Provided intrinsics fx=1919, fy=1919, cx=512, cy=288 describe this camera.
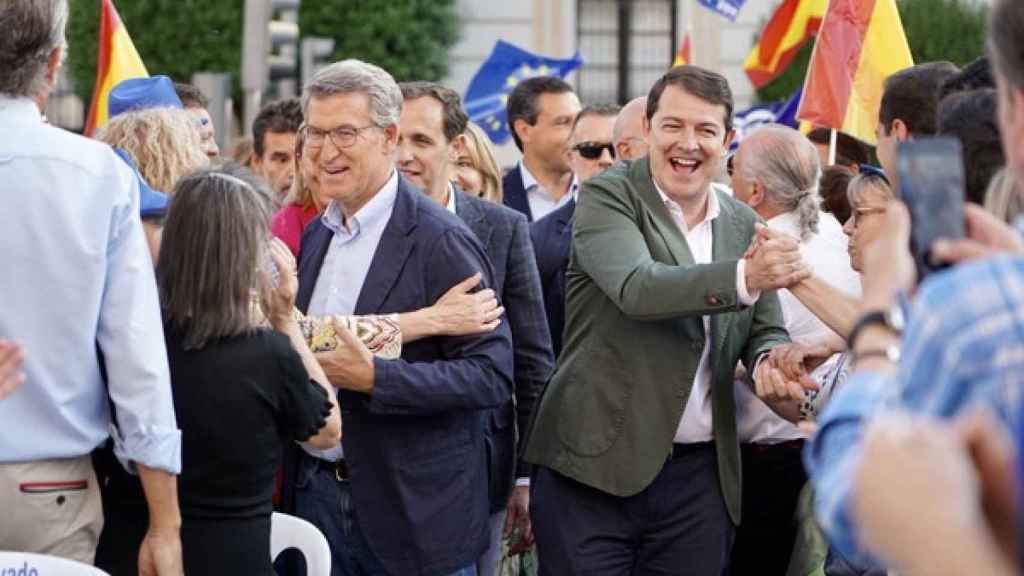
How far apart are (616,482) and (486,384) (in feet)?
1.78

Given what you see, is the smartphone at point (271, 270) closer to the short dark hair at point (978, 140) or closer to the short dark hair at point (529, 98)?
the short dark hair at point (978, 140)

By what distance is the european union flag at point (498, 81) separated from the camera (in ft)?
48.1

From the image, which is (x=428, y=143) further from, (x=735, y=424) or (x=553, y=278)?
(x=735, y=424)

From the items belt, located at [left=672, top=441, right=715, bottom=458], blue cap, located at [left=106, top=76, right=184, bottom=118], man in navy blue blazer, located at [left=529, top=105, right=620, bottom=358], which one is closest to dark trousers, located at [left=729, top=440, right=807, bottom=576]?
belt, located at [left=672, top=441, right=715, bottom=458]

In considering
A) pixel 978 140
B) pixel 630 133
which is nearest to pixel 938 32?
pixel 630 133

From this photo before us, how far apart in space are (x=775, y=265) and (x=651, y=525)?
1.06 meters

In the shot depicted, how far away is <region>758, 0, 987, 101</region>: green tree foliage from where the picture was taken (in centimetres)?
2730

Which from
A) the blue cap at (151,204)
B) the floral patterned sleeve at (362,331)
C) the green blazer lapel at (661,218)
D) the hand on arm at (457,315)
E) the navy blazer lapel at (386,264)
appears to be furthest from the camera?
the green blazer lapel at (661,218)

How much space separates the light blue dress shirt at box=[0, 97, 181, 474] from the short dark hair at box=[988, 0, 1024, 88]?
8.66 feet

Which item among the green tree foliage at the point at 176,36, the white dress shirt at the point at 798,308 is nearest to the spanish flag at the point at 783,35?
the white dress shirt at the point at 798,308

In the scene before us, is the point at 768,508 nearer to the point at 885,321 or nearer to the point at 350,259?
the point at 350,259

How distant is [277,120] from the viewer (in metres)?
9.30

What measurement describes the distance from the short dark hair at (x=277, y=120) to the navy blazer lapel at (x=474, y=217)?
249 centimetres

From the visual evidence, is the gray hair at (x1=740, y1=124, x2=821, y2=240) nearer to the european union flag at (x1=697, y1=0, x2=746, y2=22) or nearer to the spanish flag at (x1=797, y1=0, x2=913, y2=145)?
the spanish flag at (x1=797, y1=0, x2=913, y2=145)
